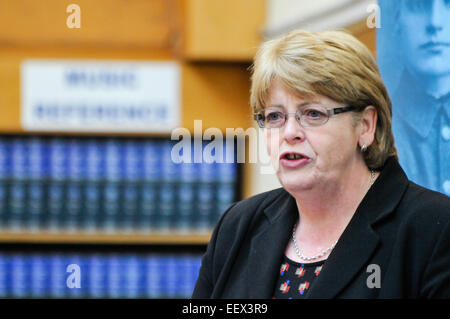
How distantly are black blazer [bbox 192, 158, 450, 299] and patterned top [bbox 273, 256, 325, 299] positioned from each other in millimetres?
18

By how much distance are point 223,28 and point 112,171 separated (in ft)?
3.78

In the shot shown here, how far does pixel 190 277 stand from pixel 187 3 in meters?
1.74

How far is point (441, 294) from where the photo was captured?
126cm

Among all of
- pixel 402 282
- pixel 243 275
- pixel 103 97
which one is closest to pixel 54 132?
pixel 103 97

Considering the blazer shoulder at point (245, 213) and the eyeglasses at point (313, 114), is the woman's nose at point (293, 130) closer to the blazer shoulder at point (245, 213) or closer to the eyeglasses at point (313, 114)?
the eyeglasses at point (313, 114)

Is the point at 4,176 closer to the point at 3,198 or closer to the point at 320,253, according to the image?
the point at 3,198

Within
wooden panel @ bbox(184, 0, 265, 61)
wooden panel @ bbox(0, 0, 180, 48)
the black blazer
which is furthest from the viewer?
wooden panel @ bbox(0, 0, 180, 48)

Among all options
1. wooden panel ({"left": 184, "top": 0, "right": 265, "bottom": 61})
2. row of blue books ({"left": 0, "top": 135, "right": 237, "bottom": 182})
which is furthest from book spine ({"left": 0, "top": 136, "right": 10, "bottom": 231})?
wooden panel ({"left": 184, "top": 0, "right": 265, "bottom": 61})

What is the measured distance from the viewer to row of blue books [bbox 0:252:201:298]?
432 centimetres

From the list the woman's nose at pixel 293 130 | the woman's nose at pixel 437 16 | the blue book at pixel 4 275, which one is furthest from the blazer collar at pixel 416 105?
the blue book at pixel 4 275

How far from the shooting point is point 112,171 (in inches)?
170

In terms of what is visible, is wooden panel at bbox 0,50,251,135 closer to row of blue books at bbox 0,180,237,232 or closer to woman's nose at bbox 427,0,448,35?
row of blue books at bbox 0,180,237,232

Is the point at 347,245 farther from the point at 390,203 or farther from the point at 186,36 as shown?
the point at 186,36

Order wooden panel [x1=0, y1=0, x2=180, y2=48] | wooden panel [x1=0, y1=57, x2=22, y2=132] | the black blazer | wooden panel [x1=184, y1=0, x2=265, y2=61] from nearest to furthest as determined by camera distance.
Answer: the black blazer → wooden panel [x1=184, y1=0, x2=265, y2=61] → wooden panel [x1=0, y1=57, x2=22, y2=132] → wooden panel [x1=0, y1=0, x2=180, y2=48]
